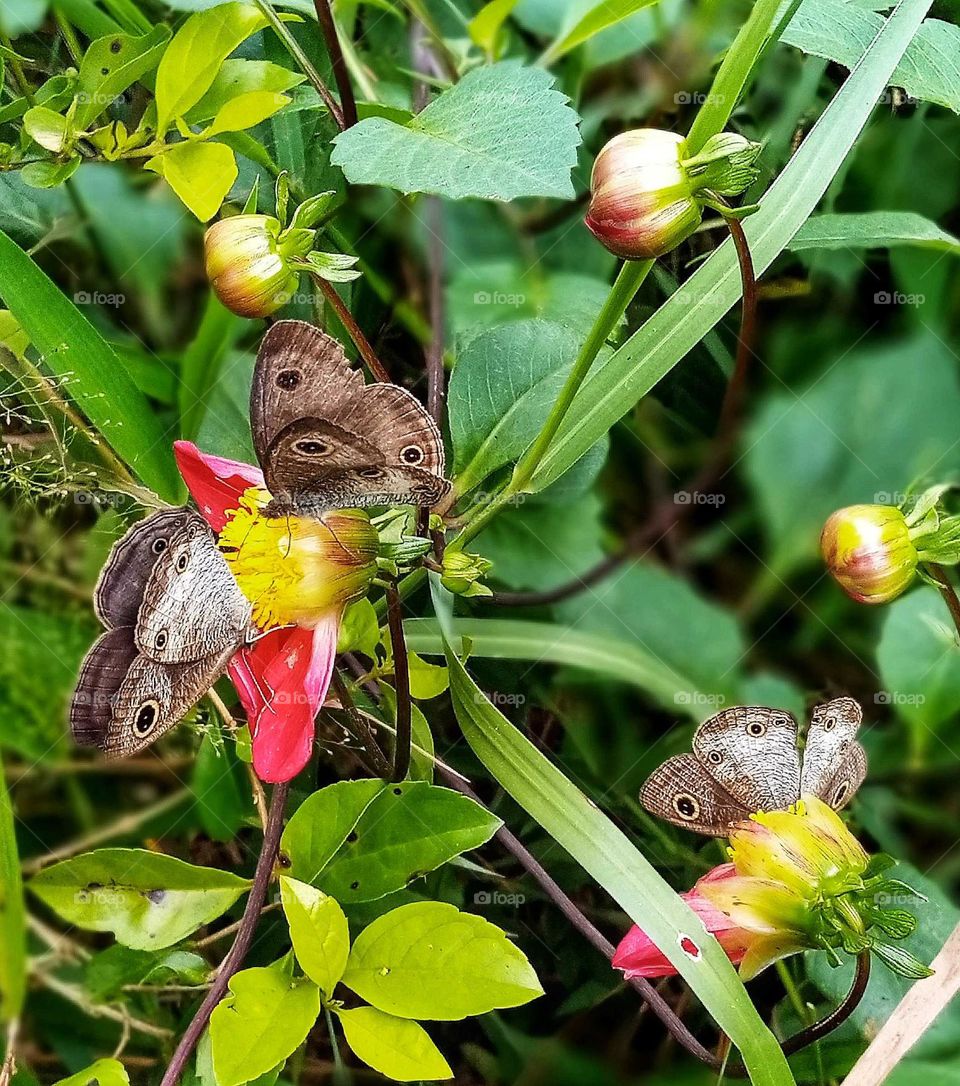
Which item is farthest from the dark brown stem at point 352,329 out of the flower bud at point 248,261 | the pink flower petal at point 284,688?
the pink flower petal at point 284,688

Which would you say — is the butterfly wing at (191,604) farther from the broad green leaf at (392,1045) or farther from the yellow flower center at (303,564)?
the broad green leaf at (392,1045)

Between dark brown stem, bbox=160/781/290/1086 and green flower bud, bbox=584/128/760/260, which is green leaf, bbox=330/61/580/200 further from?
dark brown stem, bbox=160/781/290/1086

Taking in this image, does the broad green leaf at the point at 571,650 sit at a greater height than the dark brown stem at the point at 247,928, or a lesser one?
greater

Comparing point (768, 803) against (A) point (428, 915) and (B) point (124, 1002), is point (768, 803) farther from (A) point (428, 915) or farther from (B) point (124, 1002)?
(B) point (124, 1002)

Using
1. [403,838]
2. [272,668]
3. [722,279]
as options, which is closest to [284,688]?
[272,668]

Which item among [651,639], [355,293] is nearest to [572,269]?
[355,293]

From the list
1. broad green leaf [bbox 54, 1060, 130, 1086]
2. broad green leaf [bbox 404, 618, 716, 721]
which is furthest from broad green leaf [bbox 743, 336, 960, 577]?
broad green leaf [bbox 54, 1060, 130, 1086]
